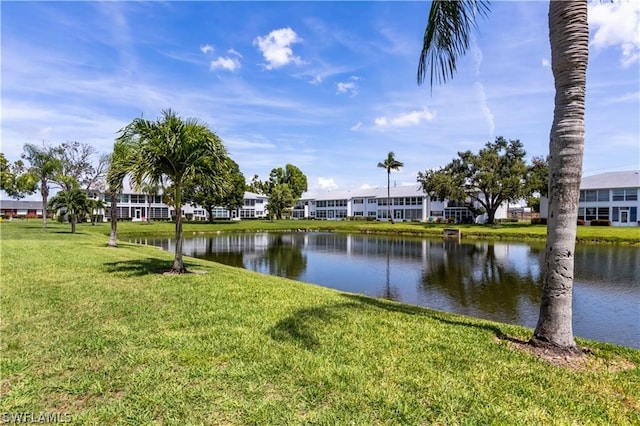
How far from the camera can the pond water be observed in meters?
11.6

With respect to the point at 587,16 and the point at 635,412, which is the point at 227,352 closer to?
the point at 635,412

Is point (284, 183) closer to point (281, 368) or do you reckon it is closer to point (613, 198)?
point (613, 198)

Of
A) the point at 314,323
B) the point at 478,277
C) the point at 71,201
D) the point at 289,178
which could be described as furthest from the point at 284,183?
the point at 314,323

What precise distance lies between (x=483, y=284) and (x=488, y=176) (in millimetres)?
37918

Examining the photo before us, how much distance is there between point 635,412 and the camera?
12.7 feet

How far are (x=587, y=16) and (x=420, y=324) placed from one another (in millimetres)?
5468

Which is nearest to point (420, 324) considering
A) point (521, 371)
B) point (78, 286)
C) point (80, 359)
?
point (521, 371)

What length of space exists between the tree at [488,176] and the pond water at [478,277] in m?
19.4

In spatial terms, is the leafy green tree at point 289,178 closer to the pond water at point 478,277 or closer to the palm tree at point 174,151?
the pond water at point 478,277

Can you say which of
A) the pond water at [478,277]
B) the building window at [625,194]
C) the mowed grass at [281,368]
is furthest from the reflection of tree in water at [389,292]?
the building window at [625,194]

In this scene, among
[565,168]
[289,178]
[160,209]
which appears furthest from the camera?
[289,178]

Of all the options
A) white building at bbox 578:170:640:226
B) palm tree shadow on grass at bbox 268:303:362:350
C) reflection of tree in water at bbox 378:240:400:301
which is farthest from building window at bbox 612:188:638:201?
palm tree shadow on grass at bbox 268:303:362:350

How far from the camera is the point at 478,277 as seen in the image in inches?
725

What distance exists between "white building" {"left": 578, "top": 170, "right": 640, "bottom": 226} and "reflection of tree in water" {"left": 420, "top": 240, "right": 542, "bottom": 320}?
34.4m
